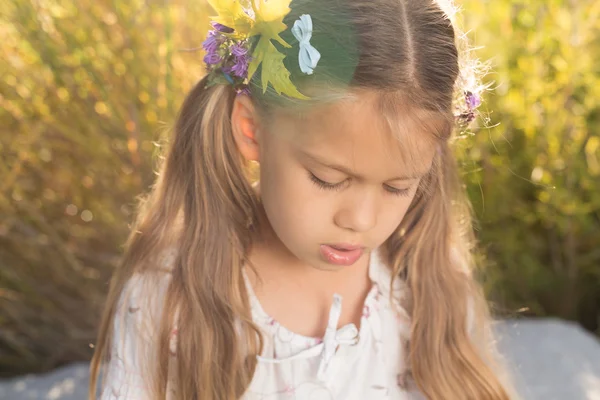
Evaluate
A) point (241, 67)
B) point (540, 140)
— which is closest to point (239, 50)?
point (241, 67)

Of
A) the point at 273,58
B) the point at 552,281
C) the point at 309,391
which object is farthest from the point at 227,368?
the point at 552,281

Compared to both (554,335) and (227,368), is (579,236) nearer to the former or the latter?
(554,335)

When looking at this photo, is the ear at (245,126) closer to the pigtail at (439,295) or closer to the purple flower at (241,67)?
the purple flower at (241,67)

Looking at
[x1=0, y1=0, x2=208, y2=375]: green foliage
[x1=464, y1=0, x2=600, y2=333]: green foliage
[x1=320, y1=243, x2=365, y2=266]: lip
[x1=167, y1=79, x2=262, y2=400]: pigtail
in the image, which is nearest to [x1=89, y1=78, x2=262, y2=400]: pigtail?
[x1=167, y1=79, x2=262, y2=400]: pigtail

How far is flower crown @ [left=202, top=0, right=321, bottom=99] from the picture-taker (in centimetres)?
130

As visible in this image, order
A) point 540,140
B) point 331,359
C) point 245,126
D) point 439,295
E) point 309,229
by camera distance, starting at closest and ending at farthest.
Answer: point 309,229, point 245,126, point 331,359, point 439,295, point 540,140

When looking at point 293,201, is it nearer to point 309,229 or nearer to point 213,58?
point 309,229

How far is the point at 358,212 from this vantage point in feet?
4.41

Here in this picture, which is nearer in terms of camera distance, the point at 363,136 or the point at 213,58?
the point at 363,136

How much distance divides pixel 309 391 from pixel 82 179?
1177 mm

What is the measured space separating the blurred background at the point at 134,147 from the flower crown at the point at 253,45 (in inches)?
27.7

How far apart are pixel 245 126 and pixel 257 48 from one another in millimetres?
192

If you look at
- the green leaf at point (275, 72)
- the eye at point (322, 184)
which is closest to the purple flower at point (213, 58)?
the green leaf at point (275, 72)

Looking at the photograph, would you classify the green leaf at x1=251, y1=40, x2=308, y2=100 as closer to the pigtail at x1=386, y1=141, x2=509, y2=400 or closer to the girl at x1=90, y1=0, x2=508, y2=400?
the girl at x1=90, y1=0, x2=508, y2=400
